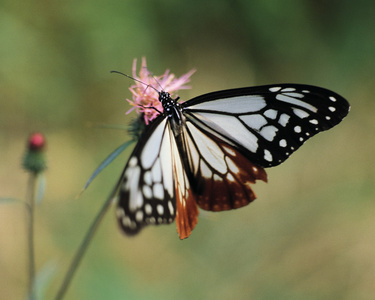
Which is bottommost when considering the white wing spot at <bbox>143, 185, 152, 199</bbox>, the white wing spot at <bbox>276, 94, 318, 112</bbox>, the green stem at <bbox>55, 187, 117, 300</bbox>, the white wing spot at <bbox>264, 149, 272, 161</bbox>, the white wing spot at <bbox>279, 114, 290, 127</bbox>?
the green stem at <bbox>55, 187, 117, 300</bbox>

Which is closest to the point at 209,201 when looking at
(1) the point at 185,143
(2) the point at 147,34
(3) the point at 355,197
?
(1) the point at 185,143

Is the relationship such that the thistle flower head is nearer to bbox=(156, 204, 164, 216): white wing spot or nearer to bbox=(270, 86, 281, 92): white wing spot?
bbox=(156, 204, 164, 216): white wing spot

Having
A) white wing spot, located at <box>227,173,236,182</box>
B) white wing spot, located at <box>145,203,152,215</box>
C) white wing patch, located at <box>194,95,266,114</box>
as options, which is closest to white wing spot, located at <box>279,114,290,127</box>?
white wing patch, located at <box>194,95,266,114</box>

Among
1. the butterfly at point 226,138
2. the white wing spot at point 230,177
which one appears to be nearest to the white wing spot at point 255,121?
the butterfly at point 226,138

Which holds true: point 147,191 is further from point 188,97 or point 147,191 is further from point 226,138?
point 188,97

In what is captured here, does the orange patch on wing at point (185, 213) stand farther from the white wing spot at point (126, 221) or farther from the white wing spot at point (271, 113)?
the white wing spot at point (271, 113)

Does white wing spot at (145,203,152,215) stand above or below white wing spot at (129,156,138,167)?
below

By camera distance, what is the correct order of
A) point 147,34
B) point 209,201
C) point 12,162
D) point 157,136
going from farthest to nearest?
point 147,34
point 12,162
point 209,201
point 157,136

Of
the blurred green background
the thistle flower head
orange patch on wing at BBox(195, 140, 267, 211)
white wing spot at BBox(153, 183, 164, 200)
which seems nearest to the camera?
white wing spot at BBox(153, 183, 164, 200)

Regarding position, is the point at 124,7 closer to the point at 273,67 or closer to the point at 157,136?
the point at 273,67
